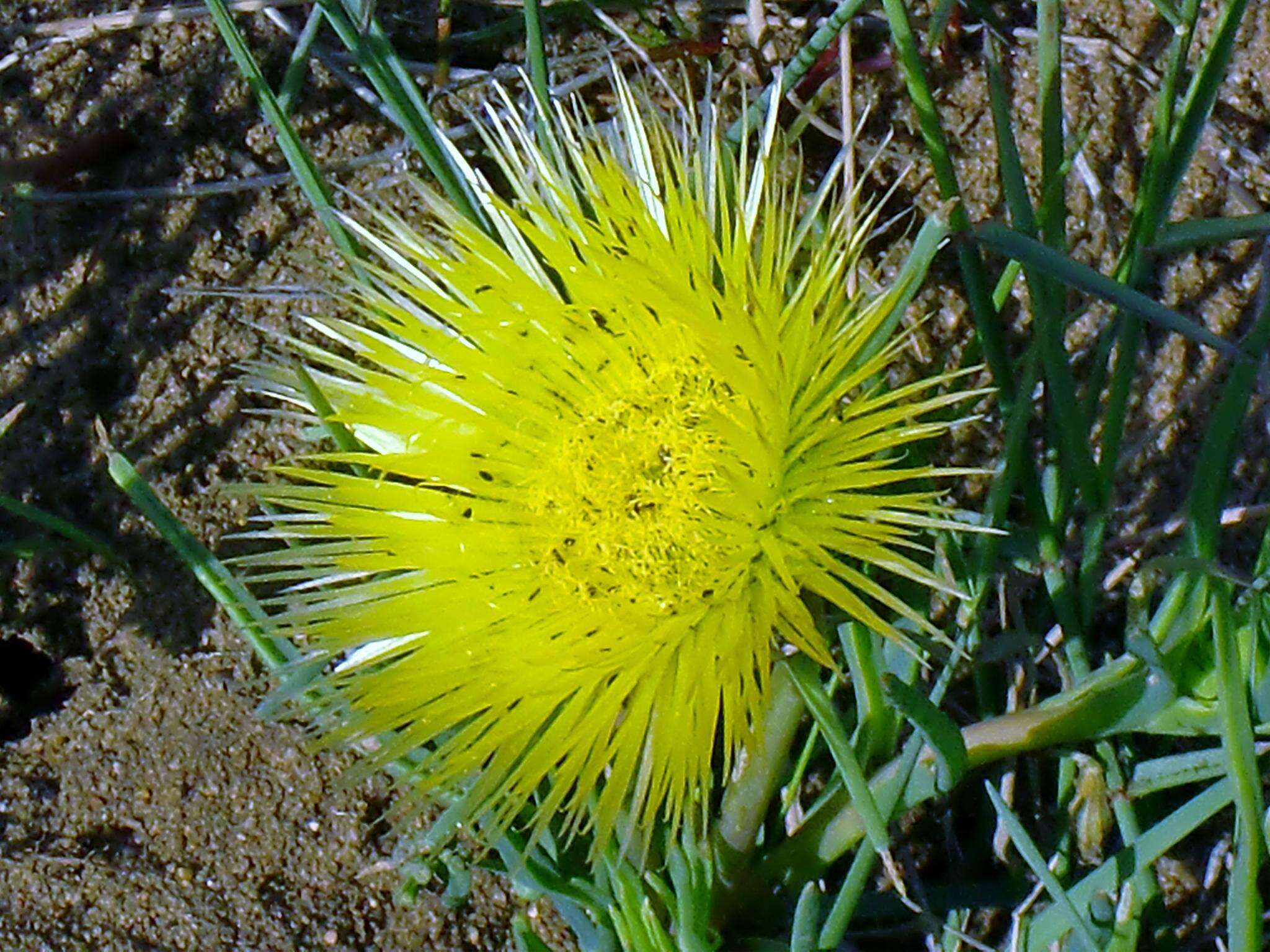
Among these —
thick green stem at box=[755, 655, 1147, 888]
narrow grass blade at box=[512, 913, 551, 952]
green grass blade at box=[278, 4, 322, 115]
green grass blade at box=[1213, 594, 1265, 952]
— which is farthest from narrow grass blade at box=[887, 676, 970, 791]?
green grass blade at box=[278, 4, 322, 115]

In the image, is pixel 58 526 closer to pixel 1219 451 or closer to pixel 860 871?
pixel 860 871

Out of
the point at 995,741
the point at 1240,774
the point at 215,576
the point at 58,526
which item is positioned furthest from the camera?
the point at 58,526

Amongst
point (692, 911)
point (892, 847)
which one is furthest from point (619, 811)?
point (892, 847)

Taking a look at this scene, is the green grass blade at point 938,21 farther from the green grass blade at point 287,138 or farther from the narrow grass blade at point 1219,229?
the green grass blade at point 287,138

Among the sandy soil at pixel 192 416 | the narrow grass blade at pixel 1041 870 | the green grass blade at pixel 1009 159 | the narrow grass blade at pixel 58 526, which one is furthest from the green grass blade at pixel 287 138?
the narrow grass blade at pixel 1041 870

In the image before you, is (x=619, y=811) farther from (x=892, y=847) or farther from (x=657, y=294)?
(x=657, y=294)

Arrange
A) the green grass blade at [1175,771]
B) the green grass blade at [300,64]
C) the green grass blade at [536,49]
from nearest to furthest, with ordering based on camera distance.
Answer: the green grass blade at [1175,771] → the green grass blade at [536,49] → the green grass blade at [300,64]

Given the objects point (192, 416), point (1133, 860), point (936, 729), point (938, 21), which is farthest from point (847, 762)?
point (192, 416)
